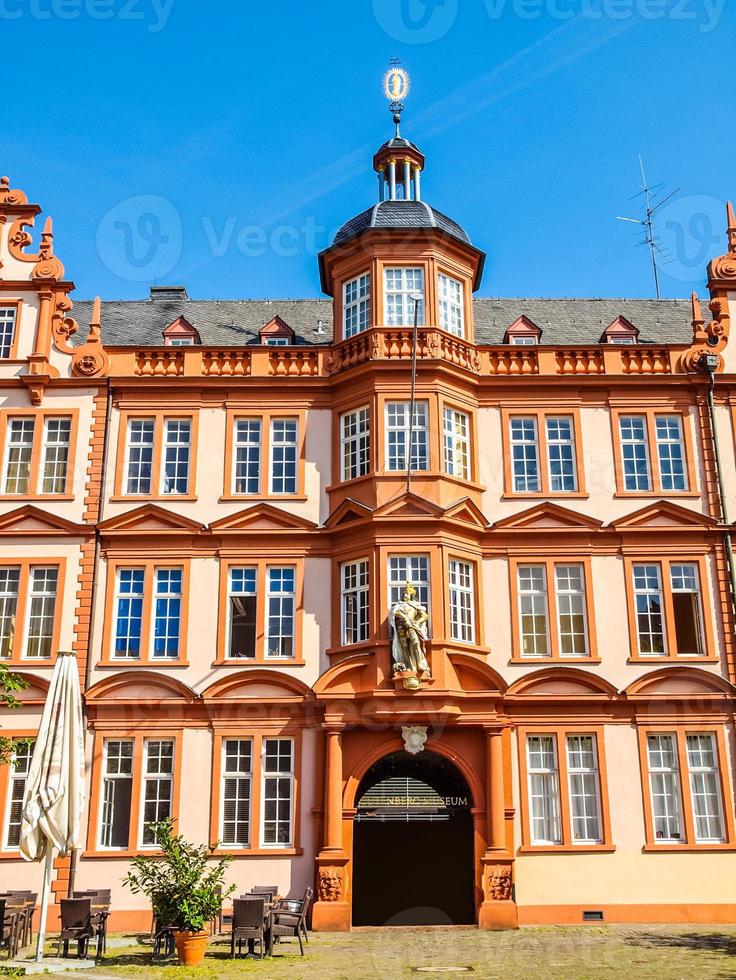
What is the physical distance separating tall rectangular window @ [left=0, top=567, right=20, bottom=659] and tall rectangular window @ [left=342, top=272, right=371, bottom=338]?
986cm

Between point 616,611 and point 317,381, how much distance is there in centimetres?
895

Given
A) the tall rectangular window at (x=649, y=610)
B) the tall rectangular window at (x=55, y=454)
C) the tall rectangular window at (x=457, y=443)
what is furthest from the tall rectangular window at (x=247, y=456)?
the tall rectangular window at (x=649, y=610)

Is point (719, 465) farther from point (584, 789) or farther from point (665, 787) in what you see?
point (584, 789)

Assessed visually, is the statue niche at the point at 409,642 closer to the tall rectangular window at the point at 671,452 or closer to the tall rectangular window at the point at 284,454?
the tall rectangular window at the point at 284,454

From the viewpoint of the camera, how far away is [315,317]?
103ft

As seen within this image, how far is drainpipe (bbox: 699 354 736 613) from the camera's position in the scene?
25.2 meters

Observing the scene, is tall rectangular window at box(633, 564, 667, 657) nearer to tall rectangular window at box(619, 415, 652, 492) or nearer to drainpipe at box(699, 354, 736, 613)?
drainpipe at box(699, 354, 736, 613)

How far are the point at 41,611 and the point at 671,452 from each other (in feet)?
50.2

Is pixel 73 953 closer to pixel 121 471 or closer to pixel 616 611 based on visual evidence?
pixel 121 471

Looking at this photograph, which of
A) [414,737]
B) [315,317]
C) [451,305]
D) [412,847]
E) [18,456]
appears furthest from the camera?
[315,317]

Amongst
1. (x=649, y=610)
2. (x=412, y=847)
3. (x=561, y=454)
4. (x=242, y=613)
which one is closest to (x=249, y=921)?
(x=242, y=613)

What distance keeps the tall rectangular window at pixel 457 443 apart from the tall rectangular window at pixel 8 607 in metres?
10.3

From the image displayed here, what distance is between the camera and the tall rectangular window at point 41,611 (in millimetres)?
24750

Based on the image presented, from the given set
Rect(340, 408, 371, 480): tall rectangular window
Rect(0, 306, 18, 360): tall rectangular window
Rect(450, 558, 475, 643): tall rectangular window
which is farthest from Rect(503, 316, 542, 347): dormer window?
Rect(0, 306, 18, 360): tall rectangular window
